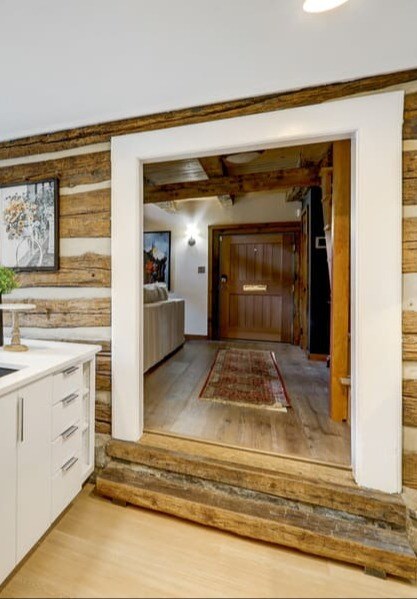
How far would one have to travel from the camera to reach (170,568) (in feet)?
4.24

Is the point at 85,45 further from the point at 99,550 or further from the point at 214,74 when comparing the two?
the point at 99,550

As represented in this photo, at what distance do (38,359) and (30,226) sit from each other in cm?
108

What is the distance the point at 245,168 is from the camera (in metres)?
3.67

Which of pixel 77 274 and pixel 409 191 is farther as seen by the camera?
pixel 77 274

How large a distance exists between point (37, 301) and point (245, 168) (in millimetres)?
2875

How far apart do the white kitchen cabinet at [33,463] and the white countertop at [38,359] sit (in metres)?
0.05

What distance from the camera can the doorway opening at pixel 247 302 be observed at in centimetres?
218

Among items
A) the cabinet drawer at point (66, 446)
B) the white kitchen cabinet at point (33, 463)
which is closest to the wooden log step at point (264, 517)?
the cabinet drawer at point (66, 446)

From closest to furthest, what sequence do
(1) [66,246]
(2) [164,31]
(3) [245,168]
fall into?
(2) [164,31] → (1) [66,246] → (3) [245,168]

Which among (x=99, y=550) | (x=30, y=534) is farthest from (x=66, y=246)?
(x=99, y=550)

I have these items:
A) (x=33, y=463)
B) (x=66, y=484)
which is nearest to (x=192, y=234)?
(x=66, y=484)

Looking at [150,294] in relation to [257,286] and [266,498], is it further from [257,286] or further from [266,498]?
[266,498]

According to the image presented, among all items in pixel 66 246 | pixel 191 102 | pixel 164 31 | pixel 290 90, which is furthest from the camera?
pixel 66 246

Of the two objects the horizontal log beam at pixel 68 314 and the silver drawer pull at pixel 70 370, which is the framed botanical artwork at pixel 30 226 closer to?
the horizontal log beam at pixel 68 314
